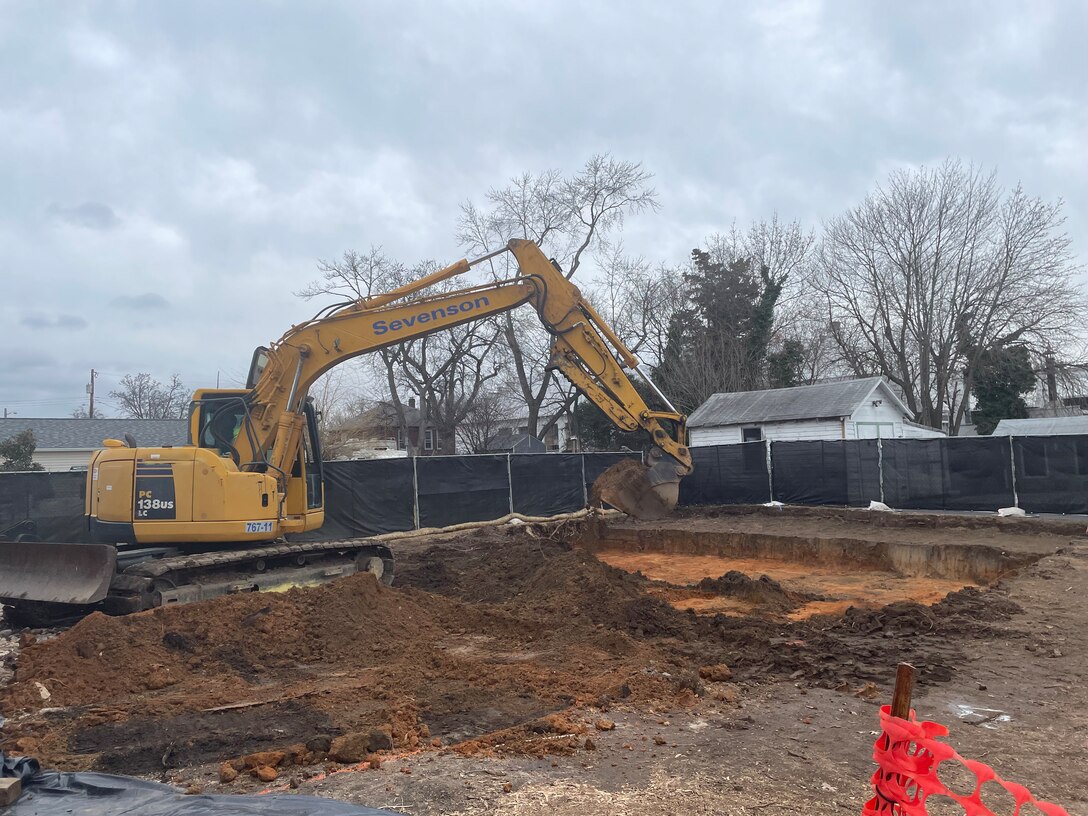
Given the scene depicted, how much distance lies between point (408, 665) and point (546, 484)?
13.1 metres

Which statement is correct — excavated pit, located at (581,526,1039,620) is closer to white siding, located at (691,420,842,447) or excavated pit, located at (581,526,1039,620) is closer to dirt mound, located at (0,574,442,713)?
dirt mound, located at (0,574,442,713)

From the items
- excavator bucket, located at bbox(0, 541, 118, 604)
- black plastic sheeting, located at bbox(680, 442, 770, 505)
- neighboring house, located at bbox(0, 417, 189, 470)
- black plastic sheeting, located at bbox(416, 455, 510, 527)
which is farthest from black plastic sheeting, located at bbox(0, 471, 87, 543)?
neighboring house, located at bbox(0, 417, 189, 470)

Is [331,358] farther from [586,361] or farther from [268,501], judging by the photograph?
[586,361]

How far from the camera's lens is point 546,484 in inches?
782

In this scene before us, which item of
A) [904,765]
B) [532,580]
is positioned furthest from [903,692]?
[532,580]

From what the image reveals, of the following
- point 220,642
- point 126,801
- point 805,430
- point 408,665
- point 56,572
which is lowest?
point 408,665

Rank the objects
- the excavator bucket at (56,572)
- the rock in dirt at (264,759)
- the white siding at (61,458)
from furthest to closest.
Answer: the white siding at (61,458) < the excavator bucket at (56,572) < the rock in dirt at (264,759)

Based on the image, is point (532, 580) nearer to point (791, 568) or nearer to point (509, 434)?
point (791, 568)

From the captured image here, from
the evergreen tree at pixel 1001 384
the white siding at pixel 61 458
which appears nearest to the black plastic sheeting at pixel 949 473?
the evergreen tree at pixel 1001 384

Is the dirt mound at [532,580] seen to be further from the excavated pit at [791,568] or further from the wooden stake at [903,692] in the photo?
the wooden stake at [903,692]

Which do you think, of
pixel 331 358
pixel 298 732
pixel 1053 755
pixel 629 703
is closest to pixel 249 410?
pixel 331 358

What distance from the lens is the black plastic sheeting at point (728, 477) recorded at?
21.1m

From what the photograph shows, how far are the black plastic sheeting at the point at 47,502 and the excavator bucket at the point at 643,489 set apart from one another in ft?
28.7

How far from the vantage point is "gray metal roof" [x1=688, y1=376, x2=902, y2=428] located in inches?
1089
